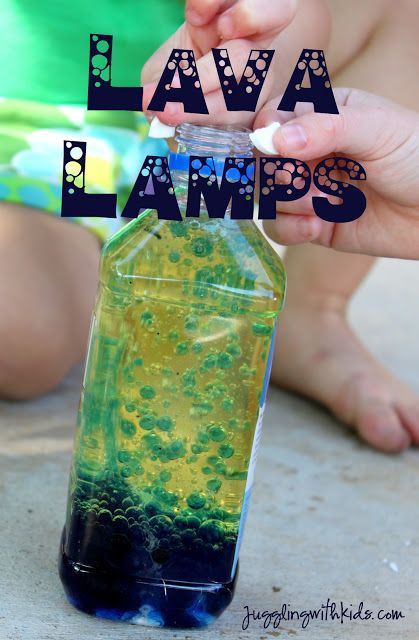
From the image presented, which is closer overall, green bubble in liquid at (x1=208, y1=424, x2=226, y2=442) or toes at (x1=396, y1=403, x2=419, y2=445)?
green bubble in liquid at (x1=208, y1=424, x2=226, y2=442)

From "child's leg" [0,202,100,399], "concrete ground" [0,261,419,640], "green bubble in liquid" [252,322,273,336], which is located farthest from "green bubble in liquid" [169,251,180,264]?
"child's leg" [0,202,100,399]

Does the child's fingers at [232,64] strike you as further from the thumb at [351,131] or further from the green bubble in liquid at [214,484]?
the green bubble in liquid at [214,484]

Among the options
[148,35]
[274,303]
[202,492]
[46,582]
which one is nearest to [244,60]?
[274,303]

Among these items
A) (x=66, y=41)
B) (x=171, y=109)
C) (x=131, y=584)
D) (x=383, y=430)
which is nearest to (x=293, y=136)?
(x=171, y=109)

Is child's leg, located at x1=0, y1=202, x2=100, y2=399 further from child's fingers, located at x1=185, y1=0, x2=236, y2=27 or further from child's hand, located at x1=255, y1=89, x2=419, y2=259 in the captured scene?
child's fingers, located at x1=185, y1=0, x2=236, y2=27

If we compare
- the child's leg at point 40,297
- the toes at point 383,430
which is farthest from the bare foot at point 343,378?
the child's leg at point 40,297

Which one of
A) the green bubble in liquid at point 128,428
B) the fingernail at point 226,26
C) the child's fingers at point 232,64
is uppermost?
Answer: the fingernail at point 226,26

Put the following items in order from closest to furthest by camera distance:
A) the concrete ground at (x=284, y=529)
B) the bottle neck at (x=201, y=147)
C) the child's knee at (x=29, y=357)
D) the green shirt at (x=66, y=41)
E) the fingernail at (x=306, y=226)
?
the bottle neck at (x=201, y=147) → the concrete ground at (x=284, y=529) → the fingernail at (x=306, y=226) → the child's knee at (x=29, y=357) → the green shirt at (x=66, y=41)
